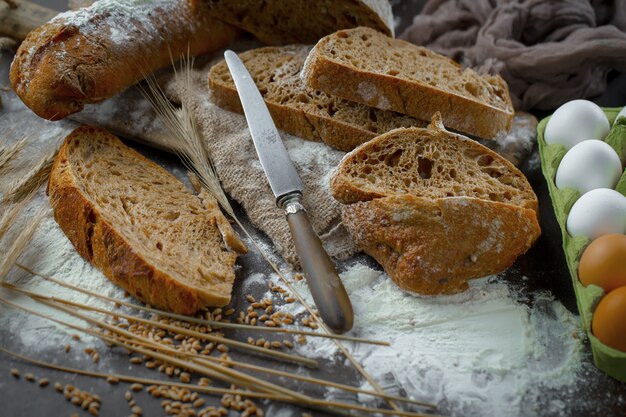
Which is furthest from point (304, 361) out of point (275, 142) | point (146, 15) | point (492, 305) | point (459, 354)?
point (146, 15)

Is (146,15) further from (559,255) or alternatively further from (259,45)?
(559,255)

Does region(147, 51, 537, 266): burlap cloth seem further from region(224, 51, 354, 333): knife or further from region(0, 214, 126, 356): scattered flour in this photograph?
region(0, 214, 126, 356): scattered flour

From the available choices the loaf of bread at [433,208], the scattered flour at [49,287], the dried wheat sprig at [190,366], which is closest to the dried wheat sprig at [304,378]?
the dried wheat sprig at [190,366]

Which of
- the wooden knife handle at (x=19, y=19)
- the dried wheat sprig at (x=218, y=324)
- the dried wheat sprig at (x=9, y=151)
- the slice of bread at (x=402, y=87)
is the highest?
the wooden knife handle at (x=19, y=19)

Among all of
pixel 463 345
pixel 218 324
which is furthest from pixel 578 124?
pixel 218 324

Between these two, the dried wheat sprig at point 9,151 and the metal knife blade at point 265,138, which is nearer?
the metal knife blade at point 265,138

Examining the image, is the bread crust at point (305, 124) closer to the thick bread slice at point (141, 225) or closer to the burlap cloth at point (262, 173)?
the burlap cloth at point (262, 173)

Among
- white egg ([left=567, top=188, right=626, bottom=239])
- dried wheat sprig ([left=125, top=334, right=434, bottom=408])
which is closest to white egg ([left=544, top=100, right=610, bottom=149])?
white egg ([left=567, top=188, right=626, bottom=239])
